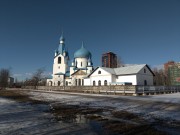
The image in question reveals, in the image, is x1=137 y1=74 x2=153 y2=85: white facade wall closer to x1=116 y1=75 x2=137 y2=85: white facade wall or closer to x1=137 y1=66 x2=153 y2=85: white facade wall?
x1=137 y1=66 x2=153 y2=85: white facade wall

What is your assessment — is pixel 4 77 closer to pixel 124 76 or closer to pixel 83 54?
pixel 83 54

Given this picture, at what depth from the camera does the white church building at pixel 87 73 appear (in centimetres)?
4378

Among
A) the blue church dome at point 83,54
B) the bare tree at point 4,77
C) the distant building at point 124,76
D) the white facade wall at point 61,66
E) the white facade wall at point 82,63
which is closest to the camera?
the distant building at point 124,76

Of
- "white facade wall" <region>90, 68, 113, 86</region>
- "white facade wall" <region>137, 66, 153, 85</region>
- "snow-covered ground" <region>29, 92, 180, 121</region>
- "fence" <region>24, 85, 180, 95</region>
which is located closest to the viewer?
"snow-covered ground" <region>29, 92, 180, 121</region>

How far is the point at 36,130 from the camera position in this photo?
7246 mm

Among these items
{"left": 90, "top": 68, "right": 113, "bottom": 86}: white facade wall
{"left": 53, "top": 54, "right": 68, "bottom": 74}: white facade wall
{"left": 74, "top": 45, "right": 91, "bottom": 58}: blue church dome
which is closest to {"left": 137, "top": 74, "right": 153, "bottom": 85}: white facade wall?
{"left": 90, "top": 68, "right": 113, "bottom": 86}: white facade wall

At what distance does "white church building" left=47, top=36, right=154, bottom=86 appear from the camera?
4378cm

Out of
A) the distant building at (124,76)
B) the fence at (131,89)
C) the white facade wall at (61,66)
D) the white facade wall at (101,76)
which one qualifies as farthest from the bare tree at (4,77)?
the fence at (131,89)

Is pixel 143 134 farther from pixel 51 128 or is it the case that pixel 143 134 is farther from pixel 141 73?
pixel 141 73

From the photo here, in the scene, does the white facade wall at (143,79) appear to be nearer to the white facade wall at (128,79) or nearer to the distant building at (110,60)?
the white facade wall at (128,79)

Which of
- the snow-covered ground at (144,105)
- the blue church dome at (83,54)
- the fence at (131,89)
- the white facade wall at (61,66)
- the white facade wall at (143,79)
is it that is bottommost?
the snow-covered ground at (144,105)

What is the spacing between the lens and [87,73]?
6488cm

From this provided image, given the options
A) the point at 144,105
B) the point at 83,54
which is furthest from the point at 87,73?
the point at 144,105

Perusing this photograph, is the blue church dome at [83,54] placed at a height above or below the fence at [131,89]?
above
